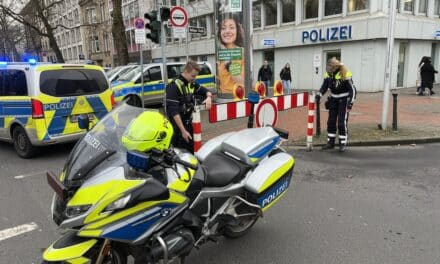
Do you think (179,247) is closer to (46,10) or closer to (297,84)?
(297,84)

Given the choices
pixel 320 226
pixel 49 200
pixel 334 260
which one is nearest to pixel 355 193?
pixel 320 226

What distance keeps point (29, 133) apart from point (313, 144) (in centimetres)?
570

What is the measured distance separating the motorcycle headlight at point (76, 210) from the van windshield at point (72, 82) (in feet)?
16.9

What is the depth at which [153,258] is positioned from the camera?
8.34ft

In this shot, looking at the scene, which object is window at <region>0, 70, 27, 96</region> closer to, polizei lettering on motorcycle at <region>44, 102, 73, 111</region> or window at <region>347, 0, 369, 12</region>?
polizei lettering on motorcycle at <region>44, 102, 73, 111</region>

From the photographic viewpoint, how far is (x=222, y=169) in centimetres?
309

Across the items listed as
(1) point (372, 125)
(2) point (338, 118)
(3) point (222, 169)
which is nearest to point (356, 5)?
(1) point (372, 125)

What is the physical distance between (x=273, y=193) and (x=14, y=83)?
604 cm

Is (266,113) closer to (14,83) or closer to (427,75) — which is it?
(14,83)

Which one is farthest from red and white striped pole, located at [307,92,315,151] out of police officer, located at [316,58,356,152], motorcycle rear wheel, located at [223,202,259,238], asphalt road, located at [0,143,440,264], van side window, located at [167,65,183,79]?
van side window, located at [167,65,183,79]

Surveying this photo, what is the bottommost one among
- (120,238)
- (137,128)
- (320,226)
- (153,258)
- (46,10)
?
(320,226)

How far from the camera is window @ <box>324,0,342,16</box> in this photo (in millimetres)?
19406

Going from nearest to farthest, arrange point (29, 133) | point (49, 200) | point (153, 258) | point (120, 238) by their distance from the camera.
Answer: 1. point (120, 238)
2. point (153, 258)
3. point (49, 200)
4. point (29, 133)

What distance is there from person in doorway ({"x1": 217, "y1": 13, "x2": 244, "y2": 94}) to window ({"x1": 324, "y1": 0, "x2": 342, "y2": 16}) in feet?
25.9
